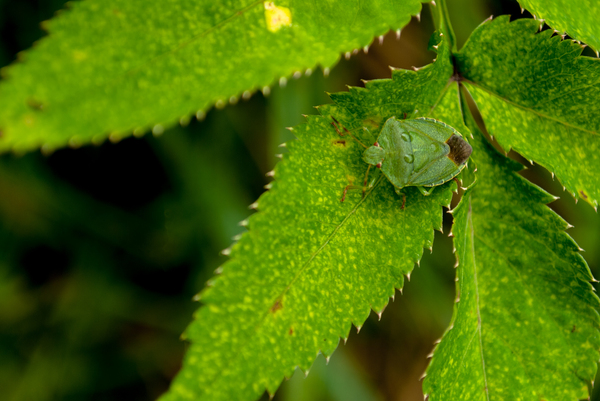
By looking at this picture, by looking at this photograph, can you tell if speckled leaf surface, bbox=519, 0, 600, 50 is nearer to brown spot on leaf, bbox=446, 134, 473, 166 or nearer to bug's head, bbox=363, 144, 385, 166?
brown spot on leaf, bbox=446, 134, 473, 166

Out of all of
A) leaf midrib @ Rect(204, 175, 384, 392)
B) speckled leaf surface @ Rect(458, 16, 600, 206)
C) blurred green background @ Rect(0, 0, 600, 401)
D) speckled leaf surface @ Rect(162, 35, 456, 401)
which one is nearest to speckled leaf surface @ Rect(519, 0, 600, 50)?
speckled leaf surface @ Rect(458, 16, 600, 206)

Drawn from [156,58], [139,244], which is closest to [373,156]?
Answer: [156,58]

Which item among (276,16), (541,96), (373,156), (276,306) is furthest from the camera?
(541,96)

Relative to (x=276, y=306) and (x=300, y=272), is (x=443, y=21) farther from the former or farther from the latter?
(x=276, y=306)

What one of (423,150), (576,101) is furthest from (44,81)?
(576,101)

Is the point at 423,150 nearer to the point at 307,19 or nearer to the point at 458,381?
the point at 307,19

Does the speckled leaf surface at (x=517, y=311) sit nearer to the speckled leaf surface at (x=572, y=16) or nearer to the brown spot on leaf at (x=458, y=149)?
the brown spot on leaf at (x=458, y=149)

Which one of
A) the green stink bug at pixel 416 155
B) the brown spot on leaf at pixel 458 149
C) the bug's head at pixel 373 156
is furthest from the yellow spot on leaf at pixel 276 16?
the brown spot on leaf at pixel 458 149
